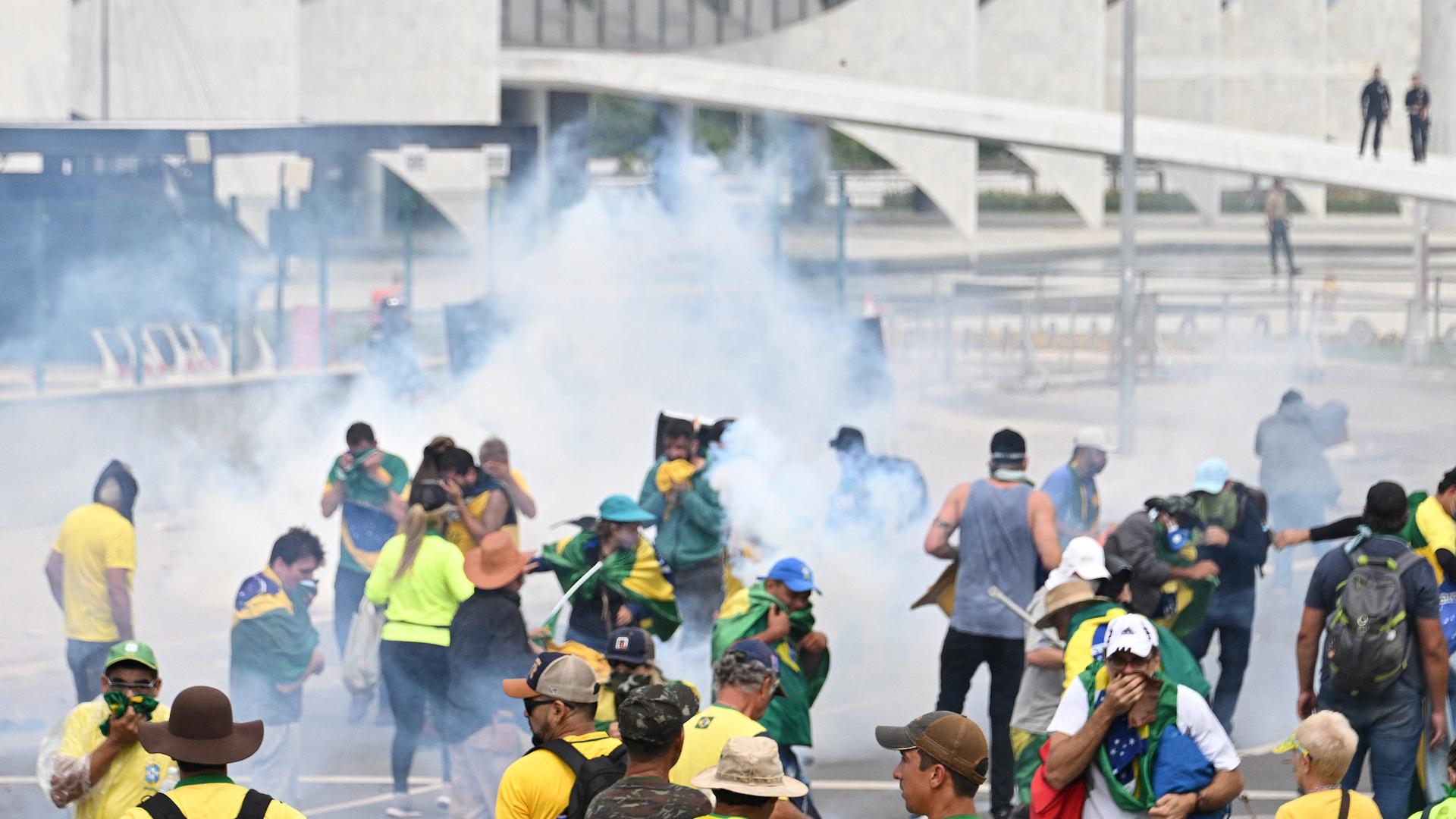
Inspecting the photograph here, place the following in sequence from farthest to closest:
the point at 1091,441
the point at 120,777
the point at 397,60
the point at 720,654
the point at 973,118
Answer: the point at 397,60 → the point at 973,118 → the point at 1091,441 → the point at 720,654 → the point at 120,777

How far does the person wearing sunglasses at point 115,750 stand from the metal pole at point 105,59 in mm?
25883

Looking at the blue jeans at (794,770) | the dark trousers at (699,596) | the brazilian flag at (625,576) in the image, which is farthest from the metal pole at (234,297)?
the blue jeans at (794,770)

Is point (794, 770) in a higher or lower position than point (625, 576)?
lower

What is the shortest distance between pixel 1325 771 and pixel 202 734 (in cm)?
284

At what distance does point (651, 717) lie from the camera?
4.21m

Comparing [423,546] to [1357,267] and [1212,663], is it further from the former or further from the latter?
[1357,267]

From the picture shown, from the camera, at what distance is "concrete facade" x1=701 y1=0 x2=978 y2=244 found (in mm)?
41625

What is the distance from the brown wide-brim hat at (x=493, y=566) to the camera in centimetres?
705

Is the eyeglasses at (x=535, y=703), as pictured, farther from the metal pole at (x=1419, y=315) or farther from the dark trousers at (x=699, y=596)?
the metal pole at (x=1419, y=315)

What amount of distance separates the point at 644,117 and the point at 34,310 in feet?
83.8

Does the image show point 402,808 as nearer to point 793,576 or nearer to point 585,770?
point 793,576

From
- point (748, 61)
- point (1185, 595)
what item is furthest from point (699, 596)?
point (748, 61)

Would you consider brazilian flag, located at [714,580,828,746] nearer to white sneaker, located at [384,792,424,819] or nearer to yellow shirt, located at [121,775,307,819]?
white sneaker, located at [384,792,424,819]

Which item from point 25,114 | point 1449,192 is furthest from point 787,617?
point 25,114
